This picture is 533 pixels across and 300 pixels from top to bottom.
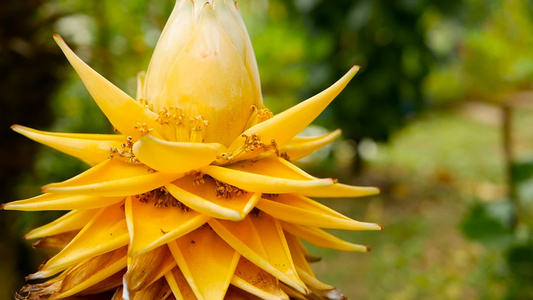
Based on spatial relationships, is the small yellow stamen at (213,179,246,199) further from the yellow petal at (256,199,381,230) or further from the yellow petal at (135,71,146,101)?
the yellow petal at (135,71,146,101)

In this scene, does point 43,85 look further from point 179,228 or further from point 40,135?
point 179,228

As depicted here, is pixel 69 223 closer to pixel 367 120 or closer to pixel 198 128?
pixel 198 128

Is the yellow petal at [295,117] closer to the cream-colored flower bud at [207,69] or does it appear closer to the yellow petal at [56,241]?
the cream-colored flower bud at [207,69]

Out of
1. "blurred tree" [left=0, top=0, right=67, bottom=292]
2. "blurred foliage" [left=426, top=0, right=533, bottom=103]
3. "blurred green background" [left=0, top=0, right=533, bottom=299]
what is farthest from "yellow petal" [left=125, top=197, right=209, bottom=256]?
"blurred foliage" [left=426, top=0, right=533, bottom=103]

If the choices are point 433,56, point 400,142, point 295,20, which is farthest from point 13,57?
point 400,142

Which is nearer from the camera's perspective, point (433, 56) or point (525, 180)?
point (525, 180)

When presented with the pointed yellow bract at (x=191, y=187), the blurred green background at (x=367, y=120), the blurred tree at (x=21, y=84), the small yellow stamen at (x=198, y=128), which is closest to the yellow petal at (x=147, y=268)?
the pointed yellow bract at (x=191, y=187)
